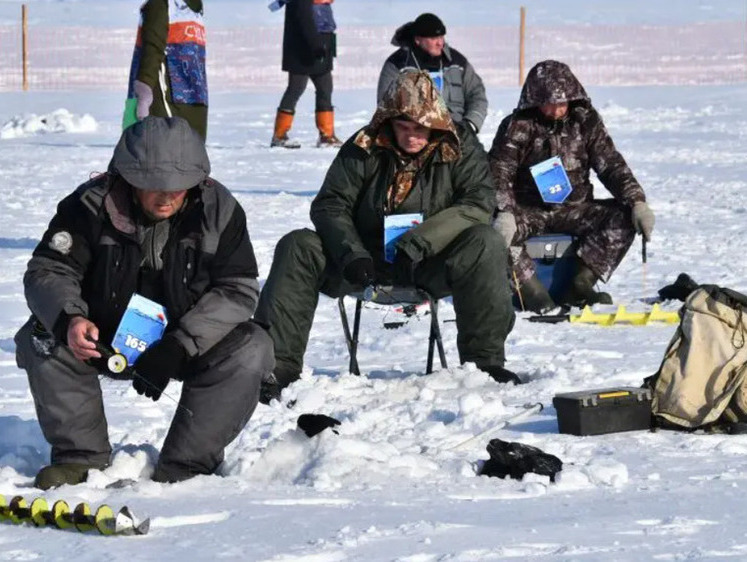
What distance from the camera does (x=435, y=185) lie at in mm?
6406

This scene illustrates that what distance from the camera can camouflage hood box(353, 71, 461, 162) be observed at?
6223mm

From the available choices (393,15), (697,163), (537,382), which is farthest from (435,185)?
(393,15)

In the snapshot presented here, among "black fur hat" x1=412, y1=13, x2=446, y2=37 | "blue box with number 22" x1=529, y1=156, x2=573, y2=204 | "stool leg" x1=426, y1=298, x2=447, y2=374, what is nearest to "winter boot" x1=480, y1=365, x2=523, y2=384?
"stool leg" x1=426, y1=298, x2=447, y2=374

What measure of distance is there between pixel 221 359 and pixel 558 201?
379cm

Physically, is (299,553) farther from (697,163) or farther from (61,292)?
(697,163)

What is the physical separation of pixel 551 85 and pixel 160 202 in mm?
3657

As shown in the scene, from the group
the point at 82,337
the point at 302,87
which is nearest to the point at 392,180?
the point at 82,337

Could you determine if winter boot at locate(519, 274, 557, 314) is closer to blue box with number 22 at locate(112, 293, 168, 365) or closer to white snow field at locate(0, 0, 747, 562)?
white snow field at locate(0, 0, 747, 562)

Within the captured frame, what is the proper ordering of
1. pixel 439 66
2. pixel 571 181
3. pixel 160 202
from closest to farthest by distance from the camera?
pixel 160 202 → pixel 571 181 → pixel 439 66

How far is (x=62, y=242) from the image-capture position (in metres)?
4.57

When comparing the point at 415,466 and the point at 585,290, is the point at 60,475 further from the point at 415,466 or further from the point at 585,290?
the point at 585,290

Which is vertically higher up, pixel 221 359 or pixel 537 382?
pixel 221 359

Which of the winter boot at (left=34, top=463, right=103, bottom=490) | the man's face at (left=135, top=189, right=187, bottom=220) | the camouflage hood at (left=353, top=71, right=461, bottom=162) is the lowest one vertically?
the winter boot at (left=34, top=463, right=103, bottom=490)

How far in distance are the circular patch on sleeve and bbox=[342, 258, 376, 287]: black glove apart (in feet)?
5.19
